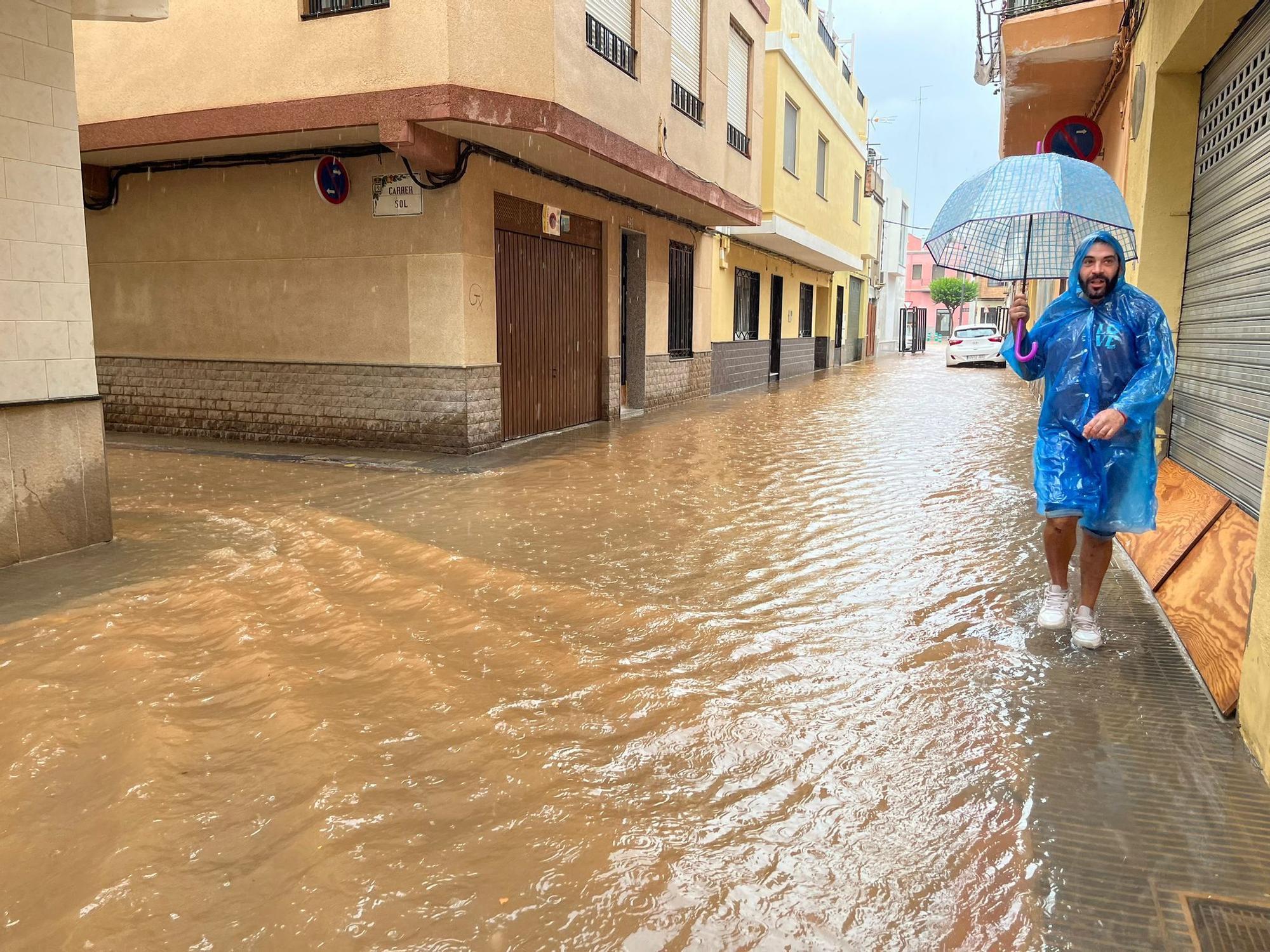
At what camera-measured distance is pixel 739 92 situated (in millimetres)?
15766

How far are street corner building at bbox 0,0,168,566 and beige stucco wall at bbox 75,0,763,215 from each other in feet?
9.79

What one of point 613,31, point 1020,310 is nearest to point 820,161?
point 613,31

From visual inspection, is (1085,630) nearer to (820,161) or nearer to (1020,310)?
(1020,310)

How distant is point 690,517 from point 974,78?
914cm

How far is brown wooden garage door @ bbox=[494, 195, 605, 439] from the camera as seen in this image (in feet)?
33.8

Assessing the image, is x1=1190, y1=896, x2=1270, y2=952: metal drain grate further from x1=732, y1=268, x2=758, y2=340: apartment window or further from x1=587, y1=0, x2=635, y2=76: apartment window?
x1=732, y1=268, x2=758, y2=340: apartment window

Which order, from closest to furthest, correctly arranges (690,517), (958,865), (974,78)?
(958,865), (690,517), (974,78)

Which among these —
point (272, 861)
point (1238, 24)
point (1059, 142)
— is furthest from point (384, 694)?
point (1059, 142)

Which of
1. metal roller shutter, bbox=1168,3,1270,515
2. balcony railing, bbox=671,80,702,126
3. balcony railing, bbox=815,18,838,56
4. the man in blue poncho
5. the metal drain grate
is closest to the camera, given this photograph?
the metal drain grate

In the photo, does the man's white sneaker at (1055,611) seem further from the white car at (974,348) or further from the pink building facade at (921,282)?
the pink building facade at (921,282)

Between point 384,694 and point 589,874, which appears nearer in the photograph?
point 589,874

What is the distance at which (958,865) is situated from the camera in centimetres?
248

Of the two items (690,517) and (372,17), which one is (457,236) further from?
(690,517)

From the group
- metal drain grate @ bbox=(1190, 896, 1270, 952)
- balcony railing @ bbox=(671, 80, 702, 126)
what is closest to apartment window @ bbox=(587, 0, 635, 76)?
balcony railing @ bbox=(671, 80, 702, 126)
